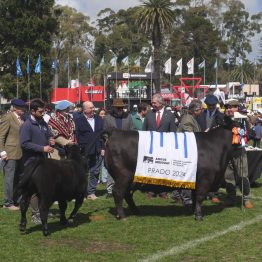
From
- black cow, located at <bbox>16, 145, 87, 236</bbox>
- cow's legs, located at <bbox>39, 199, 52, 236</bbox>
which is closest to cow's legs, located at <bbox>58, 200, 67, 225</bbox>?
black cow, located at <bbox>16, 145, 87, 236</bbox>

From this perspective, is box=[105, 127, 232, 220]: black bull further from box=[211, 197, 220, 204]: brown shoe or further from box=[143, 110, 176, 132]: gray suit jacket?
box=[211, 197, 220, 204]: brown shoe

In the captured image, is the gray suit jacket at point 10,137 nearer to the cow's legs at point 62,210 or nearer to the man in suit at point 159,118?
the cow's legs at point 62,210

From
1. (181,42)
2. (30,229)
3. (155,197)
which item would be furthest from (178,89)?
(30,229)

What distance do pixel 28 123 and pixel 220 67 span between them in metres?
85.7

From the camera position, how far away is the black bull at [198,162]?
8781mm

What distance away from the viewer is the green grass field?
684 cm

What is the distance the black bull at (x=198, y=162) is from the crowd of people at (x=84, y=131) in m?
0.29

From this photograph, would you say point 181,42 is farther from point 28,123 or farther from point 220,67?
point 28,123

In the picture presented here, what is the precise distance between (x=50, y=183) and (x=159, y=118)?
10.8ft

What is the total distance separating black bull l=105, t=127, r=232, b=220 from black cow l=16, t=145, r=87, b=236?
587mm

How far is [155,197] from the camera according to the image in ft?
37.5

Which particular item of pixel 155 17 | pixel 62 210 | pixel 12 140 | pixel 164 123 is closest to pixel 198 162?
pixel 164 123

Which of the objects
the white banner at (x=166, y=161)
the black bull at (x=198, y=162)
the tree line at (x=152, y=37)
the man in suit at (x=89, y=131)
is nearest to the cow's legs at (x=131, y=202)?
the black bull at (x=198, y=162)

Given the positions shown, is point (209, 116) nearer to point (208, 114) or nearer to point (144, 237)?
point (208, 114)
